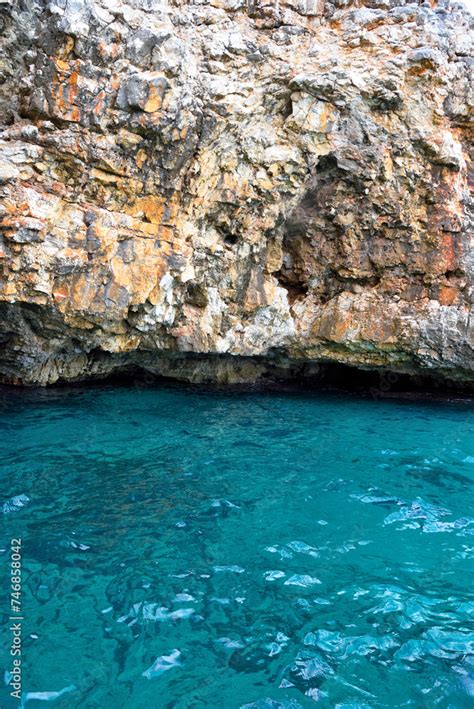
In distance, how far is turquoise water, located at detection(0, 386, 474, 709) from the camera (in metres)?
4.52

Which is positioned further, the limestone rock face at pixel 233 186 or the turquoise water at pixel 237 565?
the limestone rock face at pixel 233 186

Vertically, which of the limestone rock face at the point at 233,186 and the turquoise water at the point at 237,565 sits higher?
the limestone rock face at the point at 233,186

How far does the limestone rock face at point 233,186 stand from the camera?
10.2 m

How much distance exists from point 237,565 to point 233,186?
8.93m

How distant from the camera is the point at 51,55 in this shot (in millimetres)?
10000

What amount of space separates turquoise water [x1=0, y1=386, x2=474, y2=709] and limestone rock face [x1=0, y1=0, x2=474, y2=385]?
3251 mm

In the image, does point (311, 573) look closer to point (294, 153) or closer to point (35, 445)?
point (35, 445)

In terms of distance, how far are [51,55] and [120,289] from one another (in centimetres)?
464

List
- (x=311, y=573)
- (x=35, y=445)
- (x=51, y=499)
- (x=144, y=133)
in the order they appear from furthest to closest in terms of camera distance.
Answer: (x=144, y=133)
(x=35, y=445)
(x=51, y=499)
(x=311, y=573)

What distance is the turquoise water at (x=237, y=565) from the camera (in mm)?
4523

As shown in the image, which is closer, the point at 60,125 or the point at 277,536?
the point at 277,536

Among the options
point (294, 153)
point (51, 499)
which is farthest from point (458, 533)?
point (294, 153)

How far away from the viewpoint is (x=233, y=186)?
1234cm

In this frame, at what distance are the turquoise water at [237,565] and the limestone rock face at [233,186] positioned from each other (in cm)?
325
